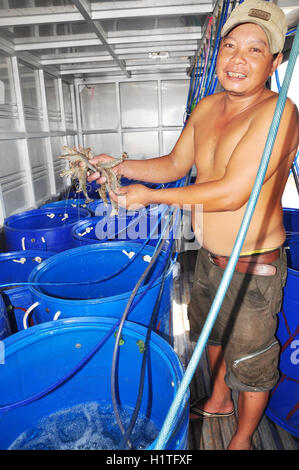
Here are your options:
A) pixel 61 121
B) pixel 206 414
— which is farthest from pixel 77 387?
pixel 61 121

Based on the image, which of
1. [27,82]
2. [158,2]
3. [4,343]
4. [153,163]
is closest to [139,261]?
[153,163]

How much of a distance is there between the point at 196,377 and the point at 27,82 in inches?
169

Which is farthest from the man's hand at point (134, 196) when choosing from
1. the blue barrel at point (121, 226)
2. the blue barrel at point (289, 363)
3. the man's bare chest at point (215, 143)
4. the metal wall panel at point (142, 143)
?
the metal wall panel at point (142, 143)

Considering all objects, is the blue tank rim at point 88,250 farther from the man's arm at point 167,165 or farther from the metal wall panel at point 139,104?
the metal wall panel at point 139,104

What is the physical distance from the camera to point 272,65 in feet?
3.87

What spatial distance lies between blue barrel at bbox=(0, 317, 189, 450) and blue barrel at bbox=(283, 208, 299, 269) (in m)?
1.16

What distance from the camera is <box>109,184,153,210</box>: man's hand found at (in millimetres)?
1078

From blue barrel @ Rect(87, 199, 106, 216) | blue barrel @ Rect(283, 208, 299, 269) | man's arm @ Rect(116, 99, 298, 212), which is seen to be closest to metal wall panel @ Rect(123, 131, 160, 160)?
blue barrel @ Rect(87, 199, 106, 216)

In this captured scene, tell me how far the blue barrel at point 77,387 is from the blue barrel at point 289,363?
0.70 m

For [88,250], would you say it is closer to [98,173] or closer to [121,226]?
[121,226]

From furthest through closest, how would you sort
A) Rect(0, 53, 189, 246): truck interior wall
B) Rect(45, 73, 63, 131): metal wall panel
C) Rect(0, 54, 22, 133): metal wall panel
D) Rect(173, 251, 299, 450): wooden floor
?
Rect(45, 73, 63, 131): metal wall panel < Rect(0, 53, 189, 246): truck interior wall < Rect(0, 54, 22, 133): metal wall panel < Rect(173, 251, 299, 450): wooden floor

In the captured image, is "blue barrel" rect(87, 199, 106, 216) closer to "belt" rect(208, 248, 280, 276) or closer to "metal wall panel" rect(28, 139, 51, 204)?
"metal wall panel" rect(28, 139, 51, 204)

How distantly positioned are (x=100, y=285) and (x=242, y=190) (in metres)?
1.17
